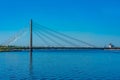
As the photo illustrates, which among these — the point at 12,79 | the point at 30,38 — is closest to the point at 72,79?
the point at 12,79

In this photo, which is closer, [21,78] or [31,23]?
[21,78]

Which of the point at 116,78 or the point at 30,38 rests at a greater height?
the point at 30,38

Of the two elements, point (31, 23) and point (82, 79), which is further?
point (31, 23)

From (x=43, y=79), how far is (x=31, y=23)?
6376 cm

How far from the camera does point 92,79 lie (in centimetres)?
3038

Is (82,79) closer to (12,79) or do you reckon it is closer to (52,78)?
(52,78)

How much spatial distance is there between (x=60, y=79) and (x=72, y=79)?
108 cm

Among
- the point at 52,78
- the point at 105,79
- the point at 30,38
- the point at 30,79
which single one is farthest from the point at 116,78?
the point at 30,38

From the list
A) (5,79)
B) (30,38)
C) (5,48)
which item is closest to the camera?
(5,79)

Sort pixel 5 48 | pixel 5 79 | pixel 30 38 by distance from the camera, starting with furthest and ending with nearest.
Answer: pixel 5 48
pixel 30 38
pixel 5 79

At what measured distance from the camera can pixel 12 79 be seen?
30.0 metres

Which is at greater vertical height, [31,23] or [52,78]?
[31,23]

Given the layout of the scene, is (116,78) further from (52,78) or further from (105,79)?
(52,78)

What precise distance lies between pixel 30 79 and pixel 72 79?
12.4 ft
